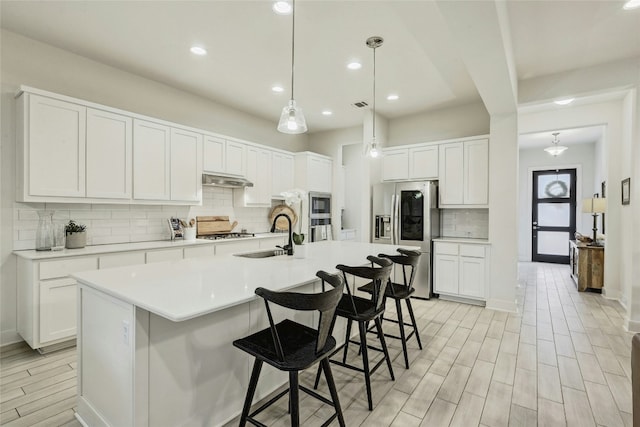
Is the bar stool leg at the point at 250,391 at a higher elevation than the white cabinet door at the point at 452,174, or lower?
lower

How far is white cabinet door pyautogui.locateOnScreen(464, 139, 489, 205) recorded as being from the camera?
4512 mm

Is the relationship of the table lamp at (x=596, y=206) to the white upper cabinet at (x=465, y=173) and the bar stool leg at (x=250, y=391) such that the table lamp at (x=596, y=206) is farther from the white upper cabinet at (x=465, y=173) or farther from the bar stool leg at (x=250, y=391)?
the bar stool leg at (x=250, y=391)

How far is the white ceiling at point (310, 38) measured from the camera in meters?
2.64

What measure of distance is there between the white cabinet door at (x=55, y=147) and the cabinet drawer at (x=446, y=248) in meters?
4.54

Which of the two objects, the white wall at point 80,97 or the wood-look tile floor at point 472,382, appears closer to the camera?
the wood-look tile floor at point 472,382

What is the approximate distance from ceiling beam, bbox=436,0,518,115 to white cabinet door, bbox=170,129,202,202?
11.1 feet

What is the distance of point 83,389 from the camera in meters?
1.91

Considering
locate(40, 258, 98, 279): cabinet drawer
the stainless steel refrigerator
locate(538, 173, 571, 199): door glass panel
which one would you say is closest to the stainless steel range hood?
locate(40, 258, 98, 279): cabinet drawer

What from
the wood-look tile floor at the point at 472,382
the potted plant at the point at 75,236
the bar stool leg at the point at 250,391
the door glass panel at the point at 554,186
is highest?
the door glass panel at the point at 554,186

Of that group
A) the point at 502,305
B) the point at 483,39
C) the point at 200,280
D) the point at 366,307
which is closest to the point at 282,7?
the point at 483,39

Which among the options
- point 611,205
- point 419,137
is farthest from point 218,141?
point 611,205

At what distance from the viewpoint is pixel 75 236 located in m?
3.18

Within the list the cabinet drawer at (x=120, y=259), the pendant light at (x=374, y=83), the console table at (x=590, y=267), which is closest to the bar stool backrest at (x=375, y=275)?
the pendant light at (x=374, y=83)

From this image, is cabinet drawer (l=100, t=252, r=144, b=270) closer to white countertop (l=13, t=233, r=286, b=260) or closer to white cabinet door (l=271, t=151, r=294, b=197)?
white countertop (l=13, t=233, r=286, b=260)
